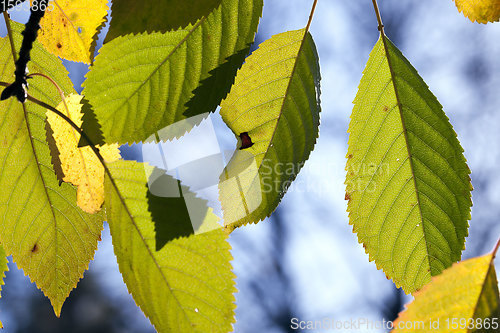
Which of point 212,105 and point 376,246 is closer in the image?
point 212,105

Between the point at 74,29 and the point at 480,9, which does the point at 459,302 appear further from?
the point at 74,29

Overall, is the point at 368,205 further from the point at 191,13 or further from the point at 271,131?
the point at 191,13

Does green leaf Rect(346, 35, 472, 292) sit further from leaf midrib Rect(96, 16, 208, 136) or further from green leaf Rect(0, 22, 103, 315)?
green leaf Rect(0, 22, 103, 315)

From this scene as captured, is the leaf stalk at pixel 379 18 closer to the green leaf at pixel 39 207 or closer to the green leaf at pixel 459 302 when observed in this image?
the green leaf at pixel 459 302

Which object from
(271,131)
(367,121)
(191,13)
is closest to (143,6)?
(191,13)

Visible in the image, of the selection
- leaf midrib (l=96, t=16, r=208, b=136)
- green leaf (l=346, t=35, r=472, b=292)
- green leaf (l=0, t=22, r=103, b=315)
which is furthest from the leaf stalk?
green leaf (l=0, t=22, r=103, b=315)

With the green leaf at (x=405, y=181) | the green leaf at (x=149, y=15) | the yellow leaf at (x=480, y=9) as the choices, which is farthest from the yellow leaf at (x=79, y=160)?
the yellow leaf at (x=480, y=9)

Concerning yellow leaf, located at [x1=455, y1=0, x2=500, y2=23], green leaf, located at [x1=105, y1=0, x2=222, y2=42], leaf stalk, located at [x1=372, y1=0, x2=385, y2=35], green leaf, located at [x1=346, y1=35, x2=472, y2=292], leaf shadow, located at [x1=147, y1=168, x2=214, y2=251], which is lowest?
leaf shadow, located at [x1=147, y1=168, x2=214, y2=251]
